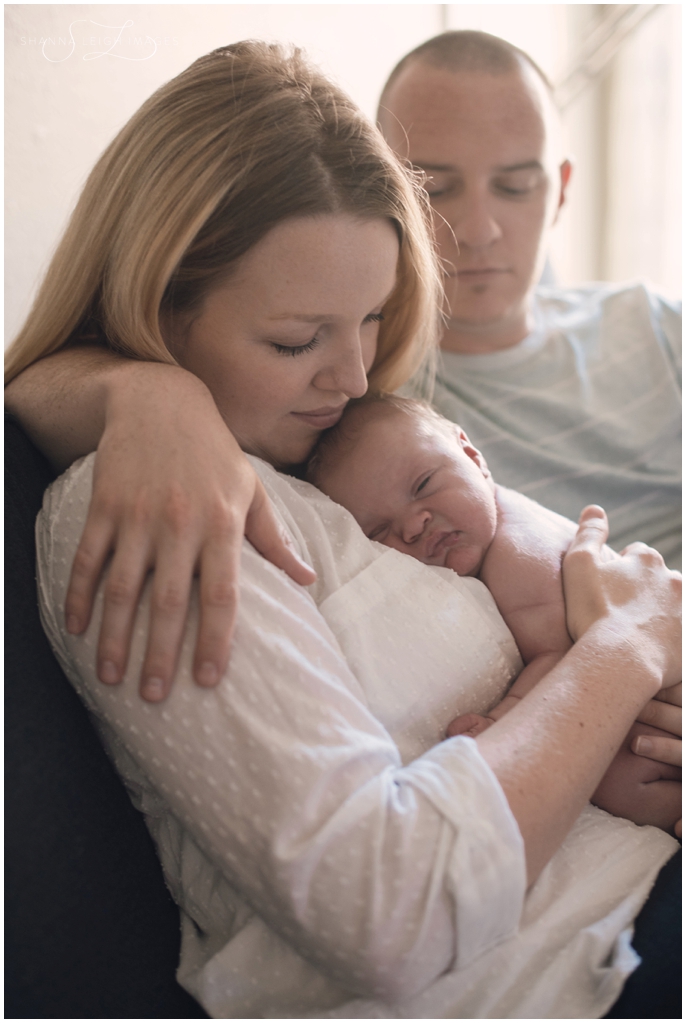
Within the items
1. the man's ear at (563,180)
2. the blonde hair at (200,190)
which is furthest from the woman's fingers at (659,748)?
the man's ear at (563,180)

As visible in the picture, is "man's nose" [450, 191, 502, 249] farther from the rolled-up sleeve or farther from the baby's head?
the rolled-up sleeve

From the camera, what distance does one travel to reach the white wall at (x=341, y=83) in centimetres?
150

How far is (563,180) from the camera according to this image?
83.0 inches

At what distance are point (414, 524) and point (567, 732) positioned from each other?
423 mm

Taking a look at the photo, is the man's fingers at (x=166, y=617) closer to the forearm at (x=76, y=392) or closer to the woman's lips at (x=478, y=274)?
the forearm at (x=76, y=392)

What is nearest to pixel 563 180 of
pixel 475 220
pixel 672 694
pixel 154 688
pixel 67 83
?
pixel 475 220

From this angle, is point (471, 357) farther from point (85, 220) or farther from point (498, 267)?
point (85, 220)

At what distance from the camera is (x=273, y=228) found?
0.96m

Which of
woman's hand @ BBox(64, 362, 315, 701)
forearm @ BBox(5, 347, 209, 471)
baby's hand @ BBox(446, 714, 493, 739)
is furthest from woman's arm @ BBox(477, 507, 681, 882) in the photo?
forearm @ BBox(5, 347, 209, 471)

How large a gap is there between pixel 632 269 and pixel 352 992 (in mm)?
3182

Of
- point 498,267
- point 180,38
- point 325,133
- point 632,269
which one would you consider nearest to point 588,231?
point 632,269

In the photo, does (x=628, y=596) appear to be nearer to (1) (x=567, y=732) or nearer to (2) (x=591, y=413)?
(1) (x=567, y=732)

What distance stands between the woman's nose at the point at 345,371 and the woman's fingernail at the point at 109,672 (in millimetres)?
536

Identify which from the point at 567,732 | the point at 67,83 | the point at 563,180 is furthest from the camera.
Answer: the point at 563,180
